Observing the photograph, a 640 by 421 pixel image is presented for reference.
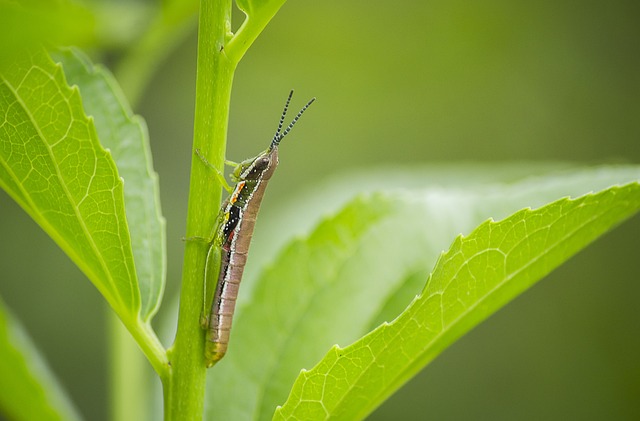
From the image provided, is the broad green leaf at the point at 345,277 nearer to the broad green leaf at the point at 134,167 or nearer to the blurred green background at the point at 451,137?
the broad green leaf at the point at 134,167

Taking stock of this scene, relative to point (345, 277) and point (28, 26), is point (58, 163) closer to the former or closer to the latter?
point (28, 26)

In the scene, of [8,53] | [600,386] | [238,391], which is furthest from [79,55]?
[600,386]

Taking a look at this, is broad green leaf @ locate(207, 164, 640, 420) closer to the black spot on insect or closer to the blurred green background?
the black spot on insect

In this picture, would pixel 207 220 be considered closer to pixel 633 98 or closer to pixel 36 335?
pixel 36 335

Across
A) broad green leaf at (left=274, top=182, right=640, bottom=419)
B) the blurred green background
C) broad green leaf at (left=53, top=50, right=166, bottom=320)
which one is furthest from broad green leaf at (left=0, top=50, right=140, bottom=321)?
the blurred green background

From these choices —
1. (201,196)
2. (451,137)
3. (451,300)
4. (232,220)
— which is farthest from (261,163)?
(451,137)
